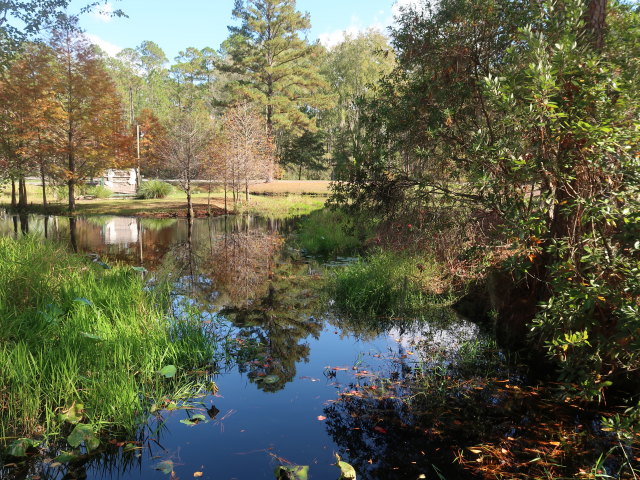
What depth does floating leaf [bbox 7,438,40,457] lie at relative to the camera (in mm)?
3757

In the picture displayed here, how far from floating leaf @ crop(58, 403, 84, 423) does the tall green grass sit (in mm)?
72

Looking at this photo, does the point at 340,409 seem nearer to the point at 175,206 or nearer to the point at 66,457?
the point at 66,457

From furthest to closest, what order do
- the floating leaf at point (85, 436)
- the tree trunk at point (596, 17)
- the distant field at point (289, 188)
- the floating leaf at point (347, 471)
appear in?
the distant field at point (289, 188)
the tree trunk at point (596, 17)
the floating leaf at point (85, 436)
the floating leaf at point (347, 471)

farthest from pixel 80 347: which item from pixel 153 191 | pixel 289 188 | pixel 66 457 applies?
pixel 289 188

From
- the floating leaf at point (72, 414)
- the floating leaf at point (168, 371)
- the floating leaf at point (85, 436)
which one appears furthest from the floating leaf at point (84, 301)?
the floating leaf at point (85, 436)

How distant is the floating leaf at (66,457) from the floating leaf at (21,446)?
245 millimetres

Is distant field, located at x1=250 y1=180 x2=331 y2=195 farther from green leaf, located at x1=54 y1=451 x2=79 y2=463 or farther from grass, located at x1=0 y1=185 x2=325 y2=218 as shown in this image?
green leaf, located at x1=54 y1=451 x2=79 y2=463

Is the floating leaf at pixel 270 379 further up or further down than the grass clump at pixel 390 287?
further down

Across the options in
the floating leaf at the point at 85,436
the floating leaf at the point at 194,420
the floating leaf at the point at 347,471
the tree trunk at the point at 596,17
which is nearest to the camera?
the floating leaf at the point at 347,471

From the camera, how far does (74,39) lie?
23297mm

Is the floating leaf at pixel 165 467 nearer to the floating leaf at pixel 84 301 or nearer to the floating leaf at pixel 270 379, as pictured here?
the floating leaf at pixel 270 379

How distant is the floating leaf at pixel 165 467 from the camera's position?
12.9 ft

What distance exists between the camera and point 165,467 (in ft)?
13.0

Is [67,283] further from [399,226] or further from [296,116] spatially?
[296,116]
